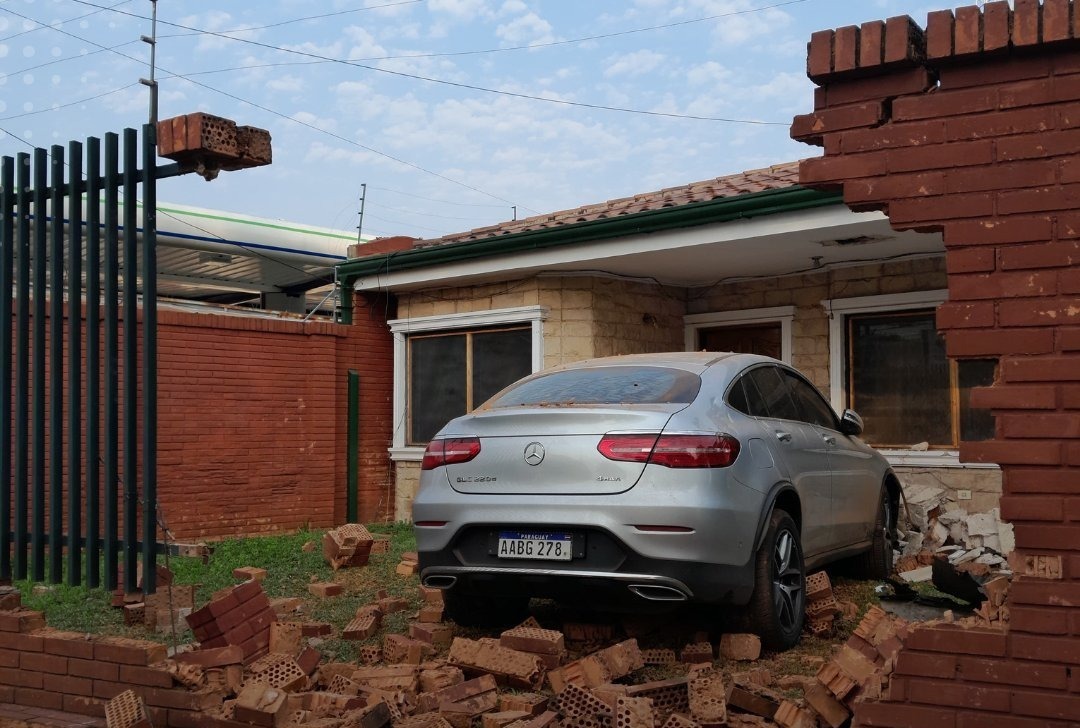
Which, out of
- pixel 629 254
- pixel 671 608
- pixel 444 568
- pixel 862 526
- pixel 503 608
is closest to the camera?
pixel 671 608

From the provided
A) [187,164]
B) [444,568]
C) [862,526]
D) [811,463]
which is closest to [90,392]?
[187,164]

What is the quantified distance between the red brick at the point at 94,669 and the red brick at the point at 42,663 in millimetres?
48

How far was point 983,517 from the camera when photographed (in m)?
8.98

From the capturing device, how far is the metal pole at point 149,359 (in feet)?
14.7

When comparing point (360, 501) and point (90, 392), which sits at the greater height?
point (90, 392)

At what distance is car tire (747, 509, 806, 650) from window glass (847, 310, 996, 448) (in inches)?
191

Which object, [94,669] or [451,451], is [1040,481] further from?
[94,669]

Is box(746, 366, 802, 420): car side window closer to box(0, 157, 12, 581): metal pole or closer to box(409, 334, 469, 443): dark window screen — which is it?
box(0, 157, 12, 581): metal pole

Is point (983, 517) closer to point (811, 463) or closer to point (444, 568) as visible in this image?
point (811, 463)

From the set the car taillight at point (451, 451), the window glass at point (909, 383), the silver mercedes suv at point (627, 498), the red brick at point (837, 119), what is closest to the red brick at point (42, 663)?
the silver mercedes suv at point (627, 498)

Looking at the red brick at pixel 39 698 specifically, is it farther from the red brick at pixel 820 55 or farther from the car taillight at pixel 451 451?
the red brick at pixel 820 55

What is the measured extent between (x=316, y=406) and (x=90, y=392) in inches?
283

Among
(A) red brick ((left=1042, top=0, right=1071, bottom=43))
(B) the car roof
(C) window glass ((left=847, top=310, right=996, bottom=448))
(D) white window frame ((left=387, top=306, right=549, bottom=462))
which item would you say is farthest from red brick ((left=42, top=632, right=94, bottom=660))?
(C) window glass ((left=847, top=310, right=996, bottom=448))

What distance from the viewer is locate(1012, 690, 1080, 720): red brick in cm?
309
